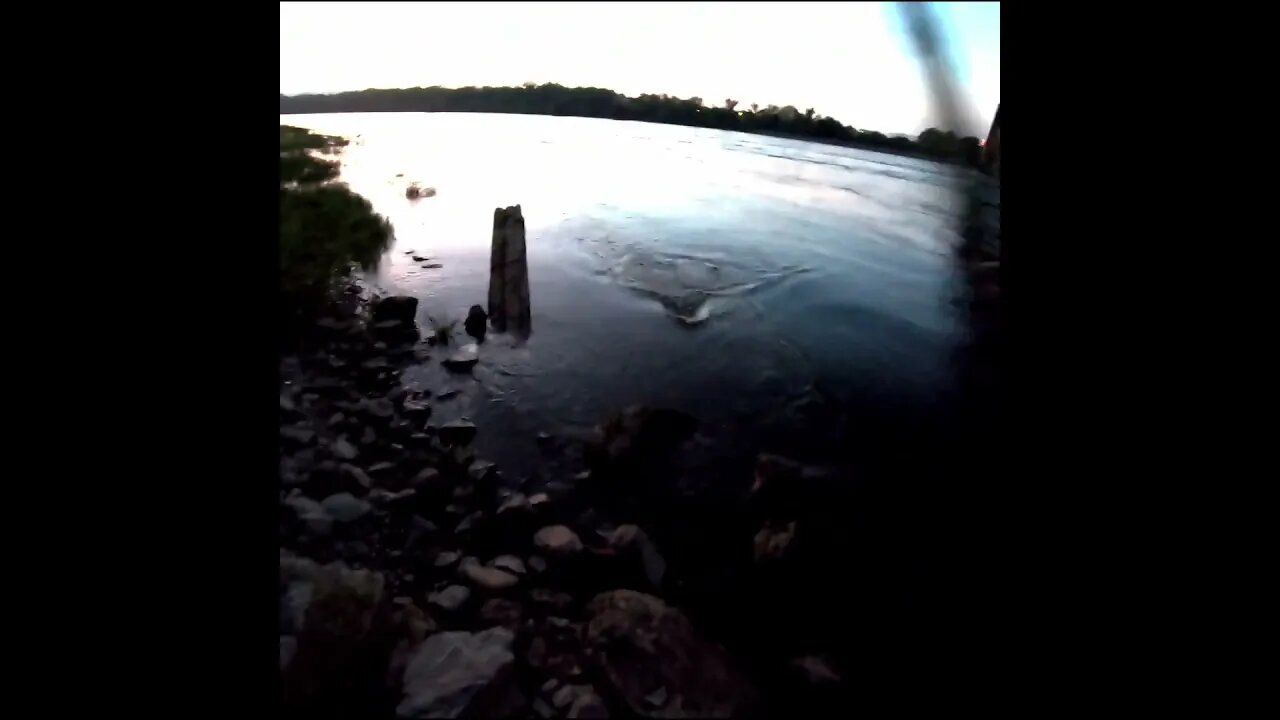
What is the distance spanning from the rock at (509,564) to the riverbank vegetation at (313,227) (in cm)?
59

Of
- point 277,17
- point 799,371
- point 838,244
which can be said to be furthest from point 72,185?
point 838,244

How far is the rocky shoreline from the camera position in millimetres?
964

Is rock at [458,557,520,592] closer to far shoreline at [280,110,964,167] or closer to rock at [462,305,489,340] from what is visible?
rock at [462,305,489,340]

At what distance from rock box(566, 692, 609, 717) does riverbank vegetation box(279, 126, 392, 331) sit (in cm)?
84

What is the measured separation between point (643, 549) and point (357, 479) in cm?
57

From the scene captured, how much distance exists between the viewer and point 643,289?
237 centimetres

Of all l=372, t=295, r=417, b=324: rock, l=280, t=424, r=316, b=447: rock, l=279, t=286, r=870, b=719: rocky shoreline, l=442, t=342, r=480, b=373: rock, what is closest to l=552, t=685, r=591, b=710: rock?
l=279, t=286, r=870, b=719: rocky shoreline

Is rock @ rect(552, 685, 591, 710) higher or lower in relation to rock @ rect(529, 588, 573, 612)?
lower

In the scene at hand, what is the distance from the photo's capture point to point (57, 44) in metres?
0.72

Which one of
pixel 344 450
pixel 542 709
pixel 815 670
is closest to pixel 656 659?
pixel 542 709

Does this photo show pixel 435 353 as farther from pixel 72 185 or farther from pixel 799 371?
pixel 799 371

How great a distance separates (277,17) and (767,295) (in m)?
2.05

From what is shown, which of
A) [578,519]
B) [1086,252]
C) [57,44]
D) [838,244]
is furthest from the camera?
[838,244]

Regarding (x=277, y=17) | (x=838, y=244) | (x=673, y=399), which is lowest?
(x=673, y=399)
